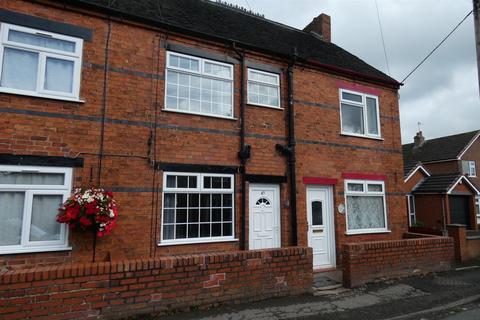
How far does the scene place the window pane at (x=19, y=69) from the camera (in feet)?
19.3

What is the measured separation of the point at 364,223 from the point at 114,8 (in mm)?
8834

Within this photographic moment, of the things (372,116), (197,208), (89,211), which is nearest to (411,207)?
(372,116)

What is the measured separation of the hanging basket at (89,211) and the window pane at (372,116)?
27.0ft

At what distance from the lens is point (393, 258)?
730 cm

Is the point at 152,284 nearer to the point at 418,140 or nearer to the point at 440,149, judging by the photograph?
the point at 440,149

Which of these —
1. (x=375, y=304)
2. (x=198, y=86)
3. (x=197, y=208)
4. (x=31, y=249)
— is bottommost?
(x=375, y=304)

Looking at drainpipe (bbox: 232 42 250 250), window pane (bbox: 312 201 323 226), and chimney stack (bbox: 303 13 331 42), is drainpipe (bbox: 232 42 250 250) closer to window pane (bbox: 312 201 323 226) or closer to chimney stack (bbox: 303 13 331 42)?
window pane (bbox: 312 201 323 226)

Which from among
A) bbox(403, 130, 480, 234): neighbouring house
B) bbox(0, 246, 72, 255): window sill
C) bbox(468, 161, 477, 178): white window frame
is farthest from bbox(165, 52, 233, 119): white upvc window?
bbox(468, 161, 477, 178): white window frame

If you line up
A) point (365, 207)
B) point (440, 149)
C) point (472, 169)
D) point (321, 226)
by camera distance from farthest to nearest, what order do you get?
point (440, 149) → point (472, 169) → point (365, 207) → point (321, 226)

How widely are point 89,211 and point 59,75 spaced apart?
9.56ft

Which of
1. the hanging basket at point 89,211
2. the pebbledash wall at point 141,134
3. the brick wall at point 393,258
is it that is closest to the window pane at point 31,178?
the pebbledash wall at point 141,134

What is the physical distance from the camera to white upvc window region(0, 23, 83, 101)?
589 cm

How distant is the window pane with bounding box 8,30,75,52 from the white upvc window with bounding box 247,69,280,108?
14.0 ft

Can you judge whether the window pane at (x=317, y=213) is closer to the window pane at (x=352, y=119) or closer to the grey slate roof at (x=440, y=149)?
the window pane at (x=352, y=119)
